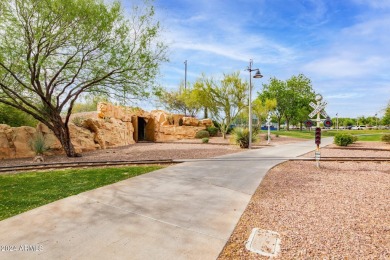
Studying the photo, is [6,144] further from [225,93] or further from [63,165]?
[225,93]

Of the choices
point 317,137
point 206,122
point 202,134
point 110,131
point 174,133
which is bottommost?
point 202,134

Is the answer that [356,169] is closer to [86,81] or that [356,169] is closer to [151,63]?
[151,63]

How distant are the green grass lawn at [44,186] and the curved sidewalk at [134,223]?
481 millimetres

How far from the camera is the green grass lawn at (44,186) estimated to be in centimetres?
529

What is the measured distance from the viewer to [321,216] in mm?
4938

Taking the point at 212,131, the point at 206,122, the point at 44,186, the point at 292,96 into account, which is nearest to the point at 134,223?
the point at 44,186

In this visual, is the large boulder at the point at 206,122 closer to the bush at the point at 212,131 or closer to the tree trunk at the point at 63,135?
the bush at the point at 212,131

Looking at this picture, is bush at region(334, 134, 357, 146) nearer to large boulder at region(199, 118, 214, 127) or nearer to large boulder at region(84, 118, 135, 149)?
large boulder at region(199, 118, 214, 127)

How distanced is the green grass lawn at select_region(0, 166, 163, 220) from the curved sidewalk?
0.48 metres

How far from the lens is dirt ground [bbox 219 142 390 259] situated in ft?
12.0

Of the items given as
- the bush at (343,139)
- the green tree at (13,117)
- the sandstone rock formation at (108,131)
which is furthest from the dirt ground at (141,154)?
the bush at (343,139)

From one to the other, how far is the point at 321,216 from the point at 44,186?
7129mm

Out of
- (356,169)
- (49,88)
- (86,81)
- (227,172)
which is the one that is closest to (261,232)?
(227,172)

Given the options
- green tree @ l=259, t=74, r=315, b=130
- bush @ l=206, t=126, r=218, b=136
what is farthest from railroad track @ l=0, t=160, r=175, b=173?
green tree @ l=259, t=74, r=315, b=130
